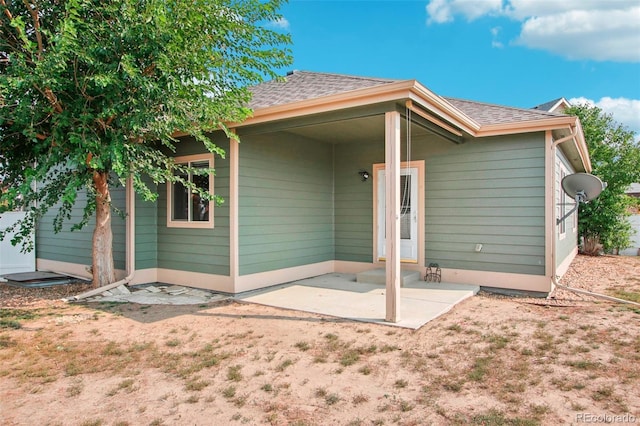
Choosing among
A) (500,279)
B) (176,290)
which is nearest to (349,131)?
(500,279)

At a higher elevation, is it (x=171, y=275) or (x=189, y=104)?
(x=189, y=104)

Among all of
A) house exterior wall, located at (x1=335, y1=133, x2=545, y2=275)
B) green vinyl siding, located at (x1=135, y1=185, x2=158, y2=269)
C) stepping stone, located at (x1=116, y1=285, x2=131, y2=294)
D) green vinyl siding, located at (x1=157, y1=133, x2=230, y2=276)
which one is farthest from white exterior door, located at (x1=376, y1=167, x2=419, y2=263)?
stepping stone, located at (x1=116, y1=285, x2=131, y2=294)

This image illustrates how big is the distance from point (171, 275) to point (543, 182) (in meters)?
6.24

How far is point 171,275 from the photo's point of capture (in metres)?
6.91

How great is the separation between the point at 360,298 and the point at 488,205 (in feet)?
8.85

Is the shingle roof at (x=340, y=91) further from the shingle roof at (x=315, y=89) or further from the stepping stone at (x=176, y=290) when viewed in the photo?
the stepping stone at (x=176, y=290)

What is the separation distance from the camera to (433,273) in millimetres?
6965

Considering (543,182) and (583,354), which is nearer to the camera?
(583,354)

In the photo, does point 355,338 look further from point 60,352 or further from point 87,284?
point 87,284

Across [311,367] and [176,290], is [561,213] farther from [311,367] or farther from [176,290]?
[176,290]

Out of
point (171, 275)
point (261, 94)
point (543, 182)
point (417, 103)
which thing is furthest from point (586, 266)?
point (171, 275)

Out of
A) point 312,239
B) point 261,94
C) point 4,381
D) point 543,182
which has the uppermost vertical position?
point 261,94

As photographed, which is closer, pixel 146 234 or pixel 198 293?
pixel 198 293

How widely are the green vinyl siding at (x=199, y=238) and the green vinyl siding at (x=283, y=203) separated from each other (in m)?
0.29
